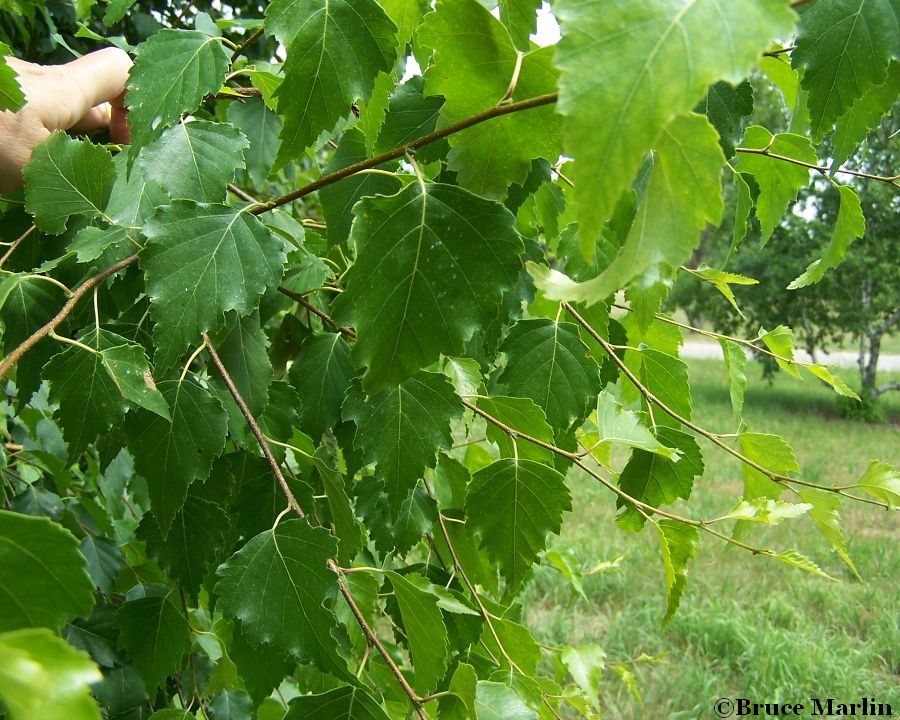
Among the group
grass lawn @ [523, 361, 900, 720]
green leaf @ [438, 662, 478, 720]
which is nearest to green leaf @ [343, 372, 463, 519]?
green leaf @ [438, 662, 478, 720]

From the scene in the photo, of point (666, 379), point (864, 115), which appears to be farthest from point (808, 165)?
point (666, 379)

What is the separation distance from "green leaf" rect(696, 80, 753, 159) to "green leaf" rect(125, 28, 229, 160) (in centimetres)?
33

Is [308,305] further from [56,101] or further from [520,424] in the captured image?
[56,101]

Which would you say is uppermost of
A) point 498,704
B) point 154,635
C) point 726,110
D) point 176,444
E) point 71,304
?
point 726,110

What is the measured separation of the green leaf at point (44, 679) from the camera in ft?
0.60

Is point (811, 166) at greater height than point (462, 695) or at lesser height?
greater

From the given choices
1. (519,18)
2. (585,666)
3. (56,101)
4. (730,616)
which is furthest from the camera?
(730,616)

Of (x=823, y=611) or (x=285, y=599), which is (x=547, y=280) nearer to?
(x=285, y=599)

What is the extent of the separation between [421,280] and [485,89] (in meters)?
0.11

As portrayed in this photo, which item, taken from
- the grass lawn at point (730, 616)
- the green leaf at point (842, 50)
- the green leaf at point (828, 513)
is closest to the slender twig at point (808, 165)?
the green leaf at point (842, 50)

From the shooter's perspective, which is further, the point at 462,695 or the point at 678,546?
the point at 678,546

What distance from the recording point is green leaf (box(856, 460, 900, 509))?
62 centimetres

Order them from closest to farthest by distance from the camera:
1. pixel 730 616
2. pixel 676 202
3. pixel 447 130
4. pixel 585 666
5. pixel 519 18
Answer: pixel 676 202 < pixel 447 130 < pixel 519 18 < pixel 585 666 < pixel 730 616

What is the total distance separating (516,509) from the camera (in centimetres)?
57
